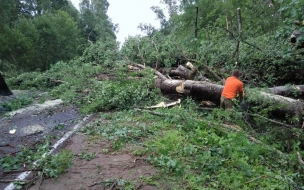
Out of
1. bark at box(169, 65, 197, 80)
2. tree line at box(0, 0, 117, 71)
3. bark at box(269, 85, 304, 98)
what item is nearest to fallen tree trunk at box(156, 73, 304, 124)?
bark at box(269, 85, 304, 98)

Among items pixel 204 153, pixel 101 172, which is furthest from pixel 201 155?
pixel 101 172

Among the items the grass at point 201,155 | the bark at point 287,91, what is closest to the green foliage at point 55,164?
the grass at point 201,155

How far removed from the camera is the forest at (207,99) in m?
3.90

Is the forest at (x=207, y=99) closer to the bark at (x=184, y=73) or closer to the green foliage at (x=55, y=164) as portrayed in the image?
the bark at (x=184, y=73)

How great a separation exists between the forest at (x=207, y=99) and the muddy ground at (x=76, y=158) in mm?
293

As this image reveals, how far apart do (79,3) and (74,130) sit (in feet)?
162

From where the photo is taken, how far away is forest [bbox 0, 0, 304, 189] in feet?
12.8

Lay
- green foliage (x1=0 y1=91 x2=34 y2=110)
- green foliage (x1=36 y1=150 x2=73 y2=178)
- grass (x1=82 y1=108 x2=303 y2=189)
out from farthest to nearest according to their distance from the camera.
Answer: green foliage (x1=0 y1=91 x2=34 y2=110)
green foliage (x1=36 y1=150 x2=73 y2=178)
grass (x1=82 y1=108 x2=303 y2=189)

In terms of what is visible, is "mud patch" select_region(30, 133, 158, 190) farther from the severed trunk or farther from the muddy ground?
the severed trunk

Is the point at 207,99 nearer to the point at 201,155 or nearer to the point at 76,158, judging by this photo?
the point at 201,155

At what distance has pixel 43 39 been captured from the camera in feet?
Result: 96.7

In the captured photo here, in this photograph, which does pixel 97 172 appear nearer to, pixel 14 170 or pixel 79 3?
pixel 14 170

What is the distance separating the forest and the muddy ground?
0.96 ft

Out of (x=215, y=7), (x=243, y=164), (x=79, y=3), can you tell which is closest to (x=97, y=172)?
(x=243, y=164)
